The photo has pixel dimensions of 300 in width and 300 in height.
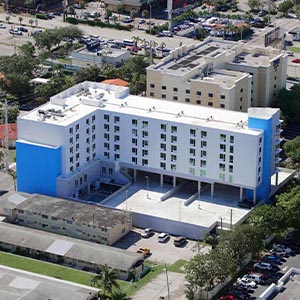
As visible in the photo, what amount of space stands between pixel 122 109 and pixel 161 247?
11702 millimetres

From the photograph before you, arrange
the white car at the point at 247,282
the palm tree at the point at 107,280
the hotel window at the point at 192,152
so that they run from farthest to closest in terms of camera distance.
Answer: the hotel window at the point at 192,152 < the white car at the point at 247,282 < the palm tree at the point at 107,280

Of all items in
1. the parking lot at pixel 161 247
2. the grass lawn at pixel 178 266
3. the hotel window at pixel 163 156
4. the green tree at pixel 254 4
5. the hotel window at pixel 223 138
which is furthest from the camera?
the green tree at pixel 254 4

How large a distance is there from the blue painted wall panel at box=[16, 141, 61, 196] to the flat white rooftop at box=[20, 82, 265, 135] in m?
1.89

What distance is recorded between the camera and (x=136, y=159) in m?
70.6

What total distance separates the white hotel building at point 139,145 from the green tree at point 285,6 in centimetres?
5002

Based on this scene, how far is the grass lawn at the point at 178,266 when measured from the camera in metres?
60.4

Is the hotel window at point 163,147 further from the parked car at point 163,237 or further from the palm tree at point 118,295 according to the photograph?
the palm tree at point 118,295

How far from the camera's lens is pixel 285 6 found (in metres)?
119

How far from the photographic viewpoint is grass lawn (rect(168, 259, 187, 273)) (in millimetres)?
60431

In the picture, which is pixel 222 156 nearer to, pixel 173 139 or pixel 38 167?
pixel 173 139

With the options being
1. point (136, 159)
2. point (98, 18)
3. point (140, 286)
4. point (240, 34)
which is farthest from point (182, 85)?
point (98, 18)

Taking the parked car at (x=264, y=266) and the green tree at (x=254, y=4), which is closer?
the parked car at (x=264, y=266)

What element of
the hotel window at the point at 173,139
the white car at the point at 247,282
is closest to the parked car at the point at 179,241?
the white car at the point at 247,282

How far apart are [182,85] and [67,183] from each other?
578 inches
